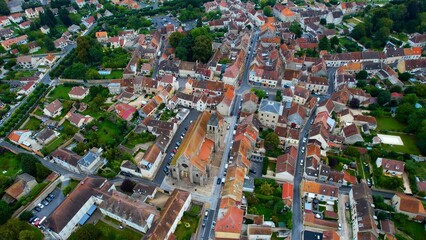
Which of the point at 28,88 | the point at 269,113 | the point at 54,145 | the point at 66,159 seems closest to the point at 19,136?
the point at 54,145

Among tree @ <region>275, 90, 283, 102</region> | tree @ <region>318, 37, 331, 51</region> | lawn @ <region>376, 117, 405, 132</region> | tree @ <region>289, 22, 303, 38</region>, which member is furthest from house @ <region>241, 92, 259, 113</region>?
tree @ <region>289, 22, 303, 38</region>

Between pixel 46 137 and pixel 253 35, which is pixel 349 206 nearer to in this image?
pixel 46 137

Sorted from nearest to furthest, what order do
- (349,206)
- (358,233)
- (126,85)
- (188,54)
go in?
1. (358,233)
2. (349,206)
3. (126,85)
4. (188,54)

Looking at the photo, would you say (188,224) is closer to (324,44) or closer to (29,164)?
(29,164)

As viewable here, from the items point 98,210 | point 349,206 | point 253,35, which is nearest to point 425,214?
point 349,206

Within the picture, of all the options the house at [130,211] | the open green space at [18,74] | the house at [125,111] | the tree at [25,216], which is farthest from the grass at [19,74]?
the house at [130,211]

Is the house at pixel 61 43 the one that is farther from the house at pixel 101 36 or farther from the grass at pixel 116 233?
the grass at pixel 116 233

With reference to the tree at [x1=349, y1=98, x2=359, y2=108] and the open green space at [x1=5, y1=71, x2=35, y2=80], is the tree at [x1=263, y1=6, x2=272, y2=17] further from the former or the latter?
the open green space at [x1=5, y1=71, x2=35, y2=80]
